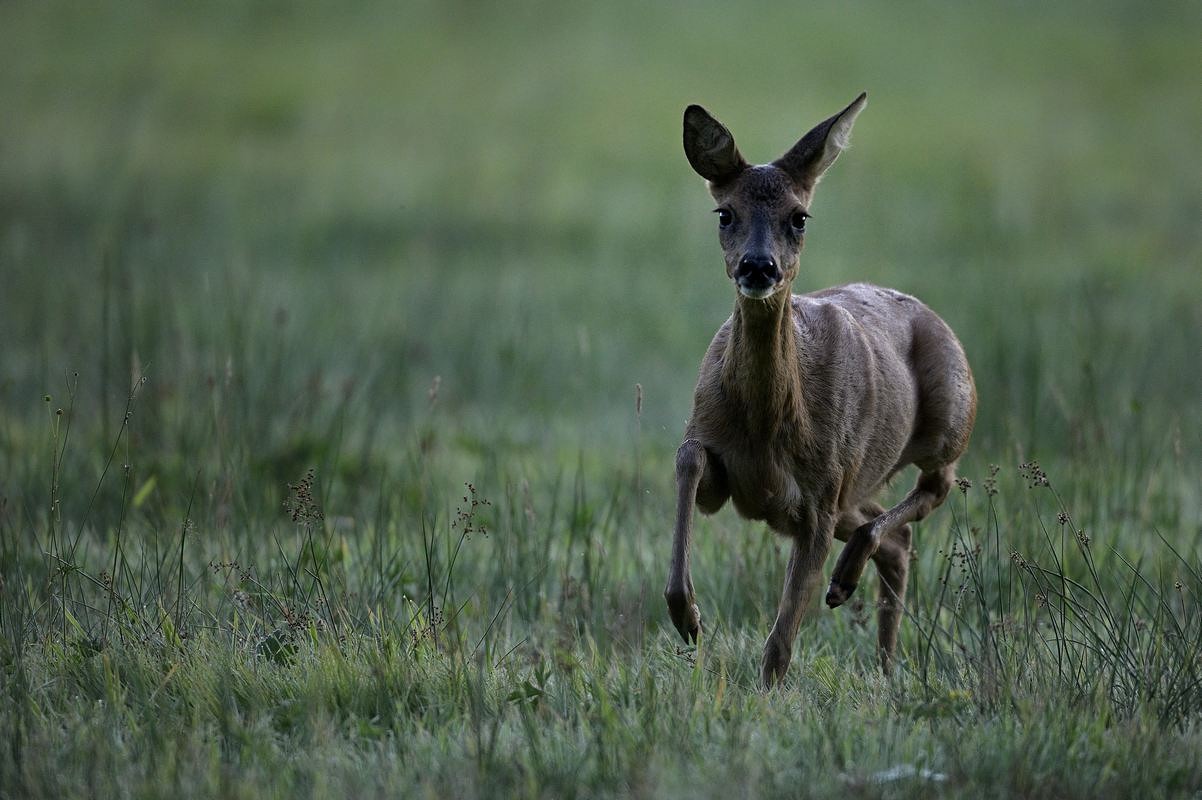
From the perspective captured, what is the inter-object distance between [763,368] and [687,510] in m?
0.67

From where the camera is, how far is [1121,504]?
784cm

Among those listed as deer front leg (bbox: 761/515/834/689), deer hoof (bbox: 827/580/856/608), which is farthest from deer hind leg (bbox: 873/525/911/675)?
deer front leg (bbox: 761/515/834/689)

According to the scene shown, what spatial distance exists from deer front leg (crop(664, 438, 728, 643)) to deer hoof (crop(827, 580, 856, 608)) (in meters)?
0.53

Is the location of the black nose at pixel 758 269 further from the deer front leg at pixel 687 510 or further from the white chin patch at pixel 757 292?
the deer front leg at pixel 687 510

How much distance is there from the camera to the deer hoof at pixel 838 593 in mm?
5828

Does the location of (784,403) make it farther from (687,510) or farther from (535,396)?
(535,396)

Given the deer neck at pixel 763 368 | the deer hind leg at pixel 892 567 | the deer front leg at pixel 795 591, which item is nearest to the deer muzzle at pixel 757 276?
the deer neck at pixel 763 368

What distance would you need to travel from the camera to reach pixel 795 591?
19.2ft

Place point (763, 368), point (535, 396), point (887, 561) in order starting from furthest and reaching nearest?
point (535, 396)
point (887, 561)
point (763, 368)

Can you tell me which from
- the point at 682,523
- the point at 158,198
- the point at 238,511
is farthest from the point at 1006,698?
the point at 158,198

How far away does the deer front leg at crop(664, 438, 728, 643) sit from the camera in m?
5.32

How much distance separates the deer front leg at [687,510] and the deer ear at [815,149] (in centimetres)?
115

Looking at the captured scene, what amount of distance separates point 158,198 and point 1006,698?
49.4 ft

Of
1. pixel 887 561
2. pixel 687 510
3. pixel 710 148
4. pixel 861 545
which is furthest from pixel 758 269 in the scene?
pixel 887 561
